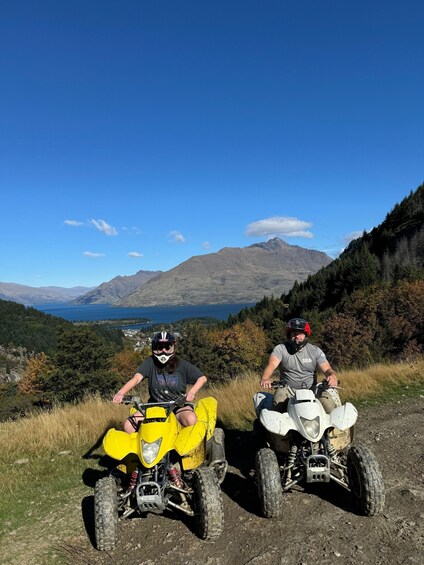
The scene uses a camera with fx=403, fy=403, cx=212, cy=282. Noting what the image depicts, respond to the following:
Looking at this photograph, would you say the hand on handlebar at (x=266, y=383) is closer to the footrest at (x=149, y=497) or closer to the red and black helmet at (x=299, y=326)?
the red and black helmet at (x=299, y=326)

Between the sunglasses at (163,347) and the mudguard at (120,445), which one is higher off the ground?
the sunglasses at (163,347)

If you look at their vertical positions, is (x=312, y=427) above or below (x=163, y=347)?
below

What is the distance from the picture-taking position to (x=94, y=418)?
8.76m

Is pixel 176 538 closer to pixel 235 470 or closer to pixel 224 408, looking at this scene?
pixel 235 470

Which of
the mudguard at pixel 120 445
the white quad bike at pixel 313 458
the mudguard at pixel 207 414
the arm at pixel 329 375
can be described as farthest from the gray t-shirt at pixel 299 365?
the mudguard at pixel 120 445

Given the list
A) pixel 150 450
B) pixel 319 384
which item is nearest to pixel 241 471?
pixel 319 384

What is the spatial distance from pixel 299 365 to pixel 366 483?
1.95 meters

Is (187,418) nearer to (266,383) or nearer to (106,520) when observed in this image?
(266,383)

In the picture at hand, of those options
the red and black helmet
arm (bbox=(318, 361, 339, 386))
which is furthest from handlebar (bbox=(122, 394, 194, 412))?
arm (bbox=(318, 361, 339, 386))

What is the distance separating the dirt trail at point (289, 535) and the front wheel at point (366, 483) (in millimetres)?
134

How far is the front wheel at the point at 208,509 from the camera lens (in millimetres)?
4109

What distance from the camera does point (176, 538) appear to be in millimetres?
4246

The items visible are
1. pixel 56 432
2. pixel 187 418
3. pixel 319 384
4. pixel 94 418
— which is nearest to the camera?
pixel 187 418

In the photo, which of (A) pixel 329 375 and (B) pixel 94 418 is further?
(B) pixel 94 418
